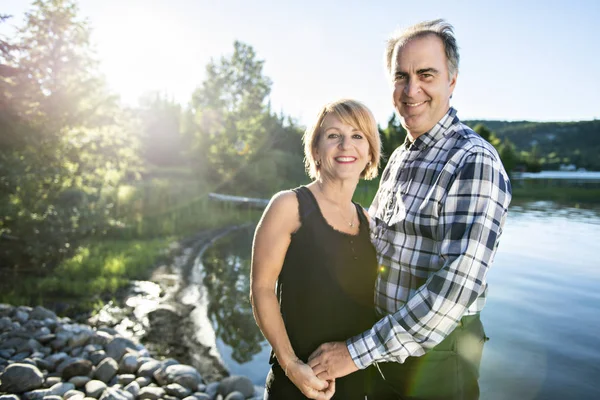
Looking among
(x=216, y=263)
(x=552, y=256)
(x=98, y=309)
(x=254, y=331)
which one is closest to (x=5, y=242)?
(x=98, y=309)

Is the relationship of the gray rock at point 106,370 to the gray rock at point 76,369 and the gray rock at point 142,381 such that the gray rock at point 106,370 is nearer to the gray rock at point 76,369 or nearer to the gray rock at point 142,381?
the gray rock at point 76,369

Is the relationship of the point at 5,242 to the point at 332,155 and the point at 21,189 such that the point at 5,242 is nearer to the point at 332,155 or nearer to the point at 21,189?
the point at 21,189

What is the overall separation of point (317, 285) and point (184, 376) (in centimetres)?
441

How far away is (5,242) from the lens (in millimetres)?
10195

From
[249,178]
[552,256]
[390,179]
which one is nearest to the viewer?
[390,179]

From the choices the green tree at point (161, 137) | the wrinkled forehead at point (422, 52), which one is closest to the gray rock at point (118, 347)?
the wrinkled forehead at point (422, 52)

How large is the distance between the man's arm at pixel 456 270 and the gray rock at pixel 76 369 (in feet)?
16.5

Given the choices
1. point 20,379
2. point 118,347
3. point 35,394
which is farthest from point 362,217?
→ point 118,347

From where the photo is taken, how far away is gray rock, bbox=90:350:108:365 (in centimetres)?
595

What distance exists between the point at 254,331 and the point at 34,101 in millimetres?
6458

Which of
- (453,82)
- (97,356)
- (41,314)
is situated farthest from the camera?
(41,314)

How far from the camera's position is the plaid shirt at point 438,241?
171cm

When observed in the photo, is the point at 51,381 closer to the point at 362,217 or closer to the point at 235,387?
the point at 235,387

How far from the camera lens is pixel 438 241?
1923 millimetres
